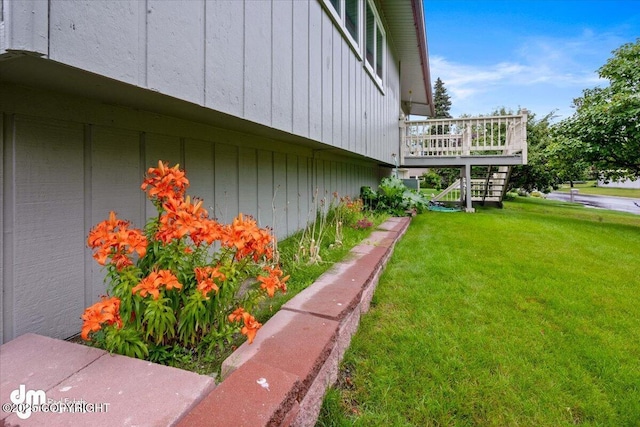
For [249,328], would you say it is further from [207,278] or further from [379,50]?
[379,50]

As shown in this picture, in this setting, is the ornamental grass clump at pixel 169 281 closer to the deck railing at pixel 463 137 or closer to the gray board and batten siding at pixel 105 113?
the gray board and batten siding at pixel 105 113

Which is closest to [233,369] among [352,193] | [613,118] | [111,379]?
[111,379]

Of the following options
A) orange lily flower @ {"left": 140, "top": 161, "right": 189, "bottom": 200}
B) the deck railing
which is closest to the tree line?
the deck railing

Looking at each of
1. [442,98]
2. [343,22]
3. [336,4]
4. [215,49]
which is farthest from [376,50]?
[442,98]

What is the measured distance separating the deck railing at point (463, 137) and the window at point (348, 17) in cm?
485

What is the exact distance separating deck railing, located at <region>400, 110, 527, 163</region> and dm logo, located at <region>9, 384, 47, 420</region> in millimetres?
9467

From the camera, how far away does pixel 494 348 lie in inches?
79.4

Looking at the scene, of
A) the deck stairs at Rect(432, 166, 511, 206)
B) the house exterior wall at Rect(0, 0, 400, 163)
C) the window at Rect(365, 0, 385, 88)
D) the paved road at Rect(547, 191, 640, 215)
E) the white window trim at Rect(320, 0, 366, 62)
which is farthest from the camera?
the paved road at Rect(547, 191, 640, 215)

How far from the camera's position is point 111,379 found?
3.63 feet

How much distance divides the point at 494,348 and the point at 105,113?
2575 mm

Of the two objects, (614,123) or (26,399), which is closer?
(26,399)

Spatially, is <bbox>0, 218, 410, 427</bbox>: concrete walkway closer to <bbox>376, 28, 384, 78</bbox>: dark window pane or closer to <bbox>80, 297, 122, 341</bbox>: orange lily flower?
<bbox>80, 297, 122, 341</bbox>: orange lily flower

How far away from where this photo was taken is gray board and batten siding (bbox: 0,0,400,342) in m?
1.20

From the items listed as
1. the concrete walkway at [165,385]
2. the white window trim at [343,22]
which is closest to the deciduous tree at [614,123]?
the white window trim at [343,22]
